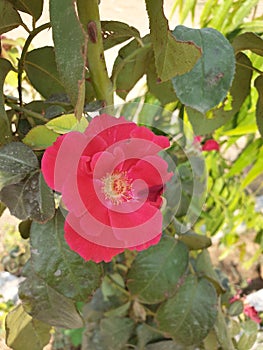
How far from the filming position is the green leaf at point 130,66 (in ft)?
1.53

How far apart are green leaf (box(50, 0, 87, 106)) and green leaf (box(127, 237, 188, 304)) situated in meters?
0.28

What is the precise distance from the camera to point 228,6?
77cm

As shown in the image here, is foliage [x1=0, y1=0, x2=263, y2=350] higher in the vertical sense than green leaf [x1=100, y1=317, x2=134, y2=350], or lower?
higher

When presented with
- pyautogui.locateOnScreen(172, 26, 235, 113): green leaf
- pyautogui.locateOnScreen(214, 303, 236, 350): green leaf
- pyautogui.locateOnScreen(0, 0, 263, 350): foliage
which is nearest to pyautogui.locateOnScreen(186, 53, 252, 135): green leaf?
pyautogui.locateOnScreen(0, 0, 263, 350): foliage

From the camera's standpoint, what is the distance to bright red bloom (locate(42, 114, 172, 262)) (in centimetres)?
31

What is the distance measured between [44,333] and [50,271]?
166mm

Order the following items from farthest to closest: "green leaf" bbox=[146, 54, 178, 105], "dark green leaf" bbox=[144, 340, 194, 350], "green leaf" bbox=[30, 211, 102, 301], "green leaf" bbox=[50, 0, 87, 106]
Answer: "dark green leaf" bbox=[144, 340, 194, 350] < "green leaf" bbox=[146, 54, 178, 105] < "green leaf" bbox=[30, 211, 102, 301] < "green leaf" bbox=[50, 0, 87, 106]

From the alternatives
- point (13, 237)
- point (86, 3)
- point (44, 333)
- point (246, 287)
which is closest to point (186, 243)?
point (44, 333)

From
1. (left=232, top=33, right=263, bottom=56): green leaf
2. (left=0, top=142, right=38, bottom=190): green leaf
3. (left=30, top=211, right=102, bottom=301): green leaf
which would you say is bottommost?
(left=30, top=211, right=102, bottom=301): green leaf

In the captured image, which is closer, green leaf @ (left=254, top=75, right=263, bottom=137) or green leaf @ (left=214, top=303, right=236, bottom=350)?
green leaf @ (left=254, top=75, right=263, bottom=137)

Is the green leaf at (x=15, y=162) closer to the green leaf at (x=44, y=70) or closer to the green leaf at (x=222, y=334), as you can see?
the green leaf at (x=44, y=70)

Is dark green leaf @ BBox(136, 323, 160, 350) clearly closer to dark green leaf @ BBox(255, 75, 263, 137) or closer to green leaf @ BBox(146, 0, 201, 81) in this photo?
dark green leaf @ BBox(255, 75, 263, 137)

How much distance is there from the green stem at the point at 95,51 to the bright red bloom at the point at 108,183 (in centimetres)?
7

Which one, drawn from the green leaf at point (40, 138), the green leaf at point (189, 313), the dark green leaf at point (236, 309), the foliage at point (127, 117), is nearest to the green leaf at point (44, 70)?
the foliage at point (127, 117)
